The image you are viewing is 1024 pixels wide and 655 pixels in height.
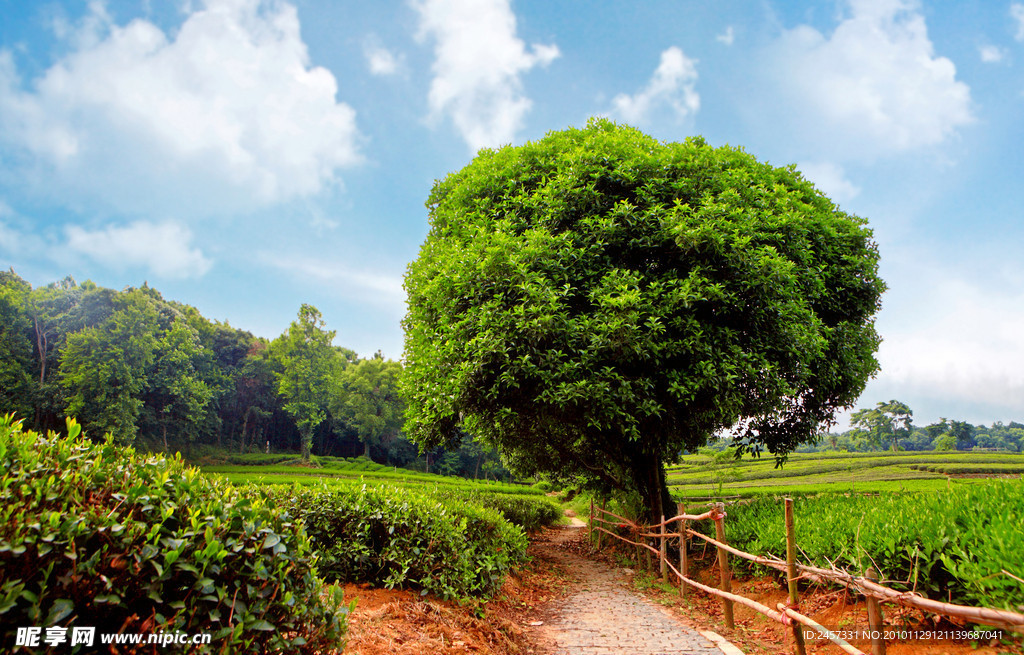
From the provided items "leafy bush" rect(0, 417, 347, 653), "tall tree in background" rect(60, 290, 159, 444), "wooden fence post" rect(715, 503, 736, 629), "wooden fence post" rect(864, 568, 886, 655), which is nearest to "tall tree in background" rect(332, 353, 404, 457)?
"tall tree in background" rect(60, 290, 159, 444)

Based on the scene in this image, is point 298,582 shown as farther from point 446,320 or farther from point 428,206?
point 428,206

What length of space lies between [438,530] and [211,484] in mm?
3345

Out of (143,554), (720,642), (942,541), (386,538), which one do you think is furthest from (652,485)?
(143,554)

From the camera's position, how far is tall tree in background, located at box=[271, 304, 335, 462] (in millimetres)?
46406

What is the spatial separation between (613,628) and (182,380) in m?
44.5

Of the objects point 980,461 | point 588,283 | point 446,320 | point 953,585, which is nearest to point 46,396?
point 446,320

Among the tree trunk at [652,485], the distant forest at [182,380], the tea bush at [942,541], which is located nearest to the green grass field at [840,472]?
the tree trunk at [652,485]

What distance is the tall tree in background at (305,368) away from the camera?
46406mm

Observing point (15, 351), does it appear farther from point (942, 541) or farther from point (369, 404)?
point (942, 541)

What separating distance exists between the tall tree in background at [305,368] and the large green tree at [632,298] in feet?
130

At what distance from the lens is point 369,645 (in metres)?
4.18

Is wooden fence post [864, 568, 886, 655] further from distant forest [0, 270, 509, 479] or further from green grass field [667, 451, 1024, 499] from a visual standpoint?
green grass field [667, 451, 1024, 499]

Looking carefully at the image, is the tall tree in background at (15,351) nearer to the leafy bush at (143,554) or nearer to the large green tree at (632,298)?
the large green tree at (632,298)

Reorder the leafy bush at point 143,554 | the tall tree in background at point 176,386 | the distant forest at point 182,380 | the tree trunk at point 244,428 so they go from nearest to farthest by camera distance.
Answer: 1. the leafy bush at point 143,554
2. the distant forest at point 182,380
3. the tall tree in background at point 176,386
4. the tree trunk at point 244,428
